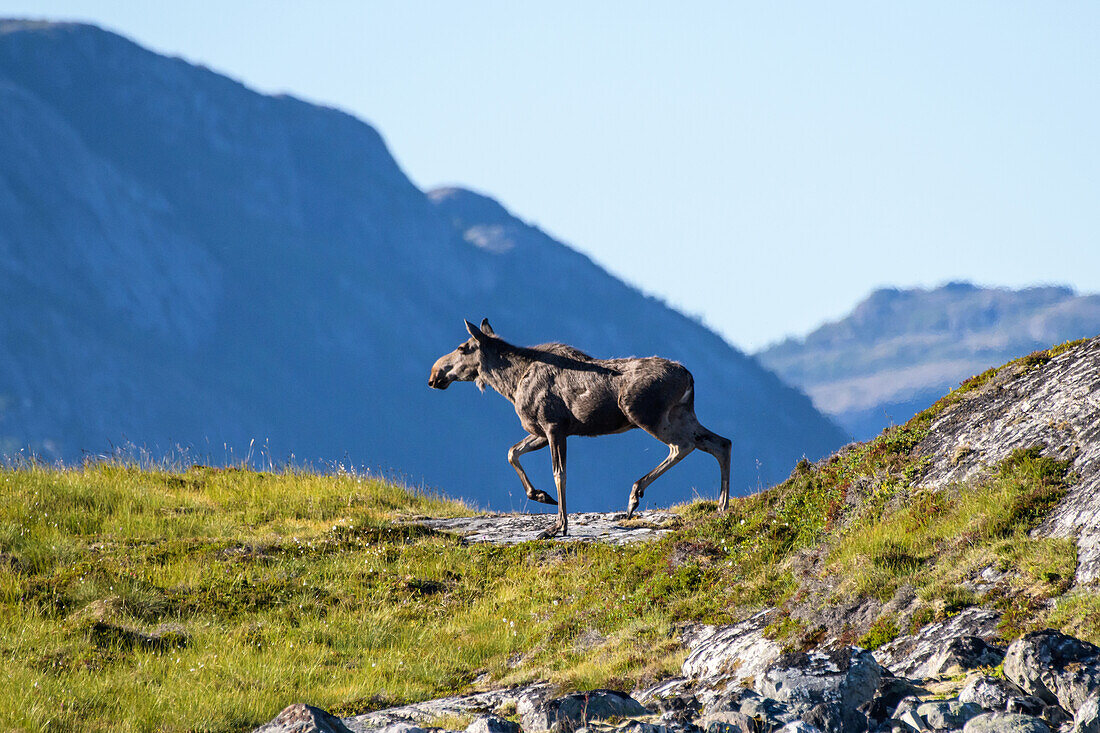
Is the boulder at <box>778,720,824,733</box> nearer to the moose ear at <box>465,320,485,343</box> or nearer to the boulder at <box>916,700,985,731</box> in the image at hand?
the boulder at <box>916,700,985,731</box>

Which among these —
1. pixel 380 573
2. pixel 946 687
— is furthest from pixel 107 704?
pixel 946 687

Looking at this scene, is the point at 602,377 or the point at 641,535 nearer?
the point at 641,535

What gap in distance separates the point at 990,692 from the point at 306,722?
525 cm

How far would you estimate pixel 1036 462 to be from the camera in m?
12.4

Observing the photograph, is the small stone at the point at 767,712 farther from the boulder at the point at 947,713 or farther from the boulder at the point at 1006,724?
the boulder at the point at 1006,724

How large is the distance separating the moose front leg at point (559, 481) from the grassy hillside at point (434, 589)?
0.81 m

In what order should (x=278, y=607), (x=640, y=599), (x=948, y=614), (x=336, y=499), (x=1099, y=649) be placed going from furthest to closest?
(x=336, y=499)
(x=278, y=607)
(x=640, y=599)
(x=948, y=614)
(x=1099, y=649)

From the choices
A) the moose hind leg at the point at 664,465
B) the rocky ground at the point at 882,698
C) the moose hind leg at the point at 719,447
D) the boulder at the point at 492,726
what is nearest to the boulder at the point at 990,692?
the rocky ground at the point at 882,698

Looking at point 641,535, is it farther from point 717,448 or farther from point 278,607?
point 278,607

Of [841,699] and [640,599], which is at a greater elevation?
[640,599]

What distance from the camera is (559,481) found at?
18609mm

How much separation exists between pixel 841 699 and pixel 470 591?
26.1ft

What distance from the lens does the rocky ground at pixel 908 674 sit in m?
8.39

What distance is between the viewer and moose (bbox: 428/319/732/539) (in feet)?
61.5
